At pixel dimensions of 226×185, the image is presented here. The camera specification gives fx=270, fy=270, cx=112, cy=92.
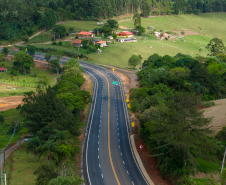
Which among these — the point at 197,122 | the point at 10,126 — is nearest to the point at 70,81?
the point at 10,126

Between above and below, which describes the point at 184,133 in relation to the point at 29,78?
above

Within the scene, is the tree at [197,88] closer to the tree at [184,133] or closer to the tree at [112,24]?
the tree at [184,133]

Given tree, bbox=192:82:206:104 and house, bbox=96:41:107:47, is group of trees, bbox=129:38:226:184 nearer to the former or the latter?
tree, bbox=192:82:206:104

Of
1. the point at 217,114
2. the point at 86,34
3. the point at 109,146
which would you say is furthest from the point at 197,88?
the point at 86,34

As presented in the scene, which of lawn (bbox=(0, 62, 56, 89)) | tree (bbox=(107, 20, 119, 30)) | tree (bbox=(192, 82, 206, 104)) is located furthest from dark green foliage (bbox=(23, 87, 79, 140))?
tree (bbox=(107, 20, 119, 30))

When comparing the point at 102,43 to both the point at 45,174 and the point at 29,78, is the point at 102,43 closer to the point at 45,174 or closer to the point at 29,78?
the point at 29,78

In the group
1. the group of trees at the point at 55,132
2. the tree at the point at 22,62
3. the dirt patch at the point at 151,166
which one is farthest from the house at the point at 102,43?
the dirt patch at the point at 151,166
